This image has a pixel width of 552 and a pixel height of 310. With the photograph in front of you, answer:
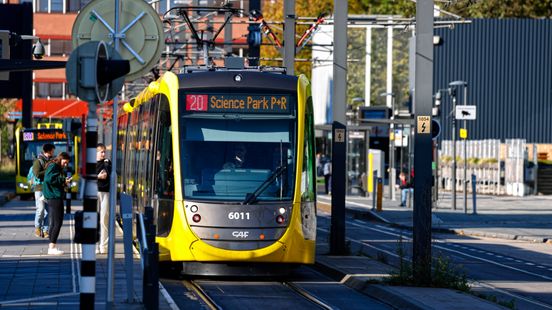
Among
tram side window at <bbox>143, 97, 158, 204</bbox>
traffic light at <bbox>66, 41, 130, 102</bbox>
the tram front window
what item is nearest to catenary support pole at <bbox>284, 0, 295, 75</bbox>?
tram side window at <bbox>143, 97, 158, 204</bbox>

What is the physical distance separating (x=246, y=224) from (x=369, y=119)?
29.7 m

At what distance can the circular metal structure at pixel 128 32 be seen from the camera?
46.1 ft

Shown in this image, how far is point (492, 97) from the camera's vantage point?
75.4m

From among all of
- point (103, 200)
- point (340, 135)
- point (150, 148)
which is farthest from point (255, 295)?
point (103, 200)

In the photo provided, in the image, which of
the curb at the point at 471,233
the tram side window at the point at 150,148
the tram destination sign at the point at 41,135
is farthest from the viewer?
the tram destination sign at the point at 41,135

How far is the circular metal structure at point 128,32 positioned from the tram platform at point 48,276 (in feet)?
9.07

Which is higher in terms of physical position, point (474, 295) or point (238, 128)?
point (238, 128)

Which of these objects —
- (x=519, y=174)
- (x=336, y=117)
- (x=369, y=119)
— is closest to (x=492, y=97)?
(x=519, y=174)

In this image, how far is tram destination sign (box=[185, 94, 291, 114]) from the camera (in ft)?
63.3

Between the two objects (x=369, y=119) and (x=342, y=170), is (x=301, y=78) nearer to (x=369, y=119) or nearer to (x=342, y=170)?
(x=342, y=170)

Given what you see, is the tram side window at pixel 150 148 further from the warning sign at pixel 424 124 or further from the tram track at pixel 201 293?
the warning sign at pixel 424 124

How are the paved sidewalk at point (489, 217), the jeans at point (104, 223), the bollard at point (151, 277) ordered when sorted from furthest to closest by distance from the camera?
the paved sidewalk at point (489, 217), the jeans at point (104, 223), the bollard at point (151, 277)

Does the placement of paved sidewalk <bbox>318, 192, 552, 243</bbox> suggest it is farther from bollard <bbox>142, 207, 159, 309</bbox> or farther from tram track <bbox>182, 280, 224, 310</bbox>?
bollard <bbox>142, 207, 159, 309</bbox>

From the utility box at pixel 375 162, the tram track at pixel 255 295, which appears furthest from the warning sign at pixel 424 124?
the utility box at pixel 375 162
